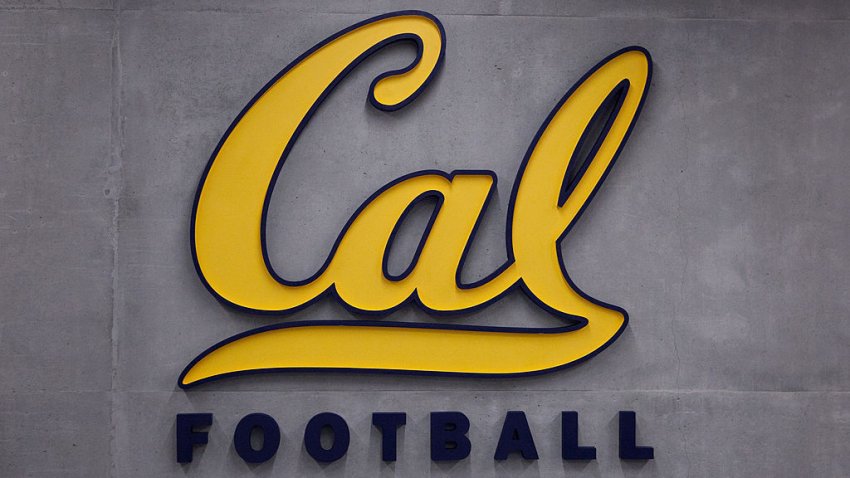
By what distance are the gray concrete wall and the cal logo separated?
Answer: 71mm

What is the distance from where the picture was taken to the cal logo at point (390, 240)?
4094mm

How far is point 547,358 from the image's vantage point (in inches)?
164

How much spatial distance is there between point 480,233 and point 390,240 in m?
0.37

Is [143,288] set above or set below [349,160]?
below

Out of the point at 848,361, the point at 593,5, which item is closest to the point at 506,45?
the point at 593,5

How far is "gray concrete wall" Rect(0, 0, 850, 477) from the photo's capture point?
4.09m

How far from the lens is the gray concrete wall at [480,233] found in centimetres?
409

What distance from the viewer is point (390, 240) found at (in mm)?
4109

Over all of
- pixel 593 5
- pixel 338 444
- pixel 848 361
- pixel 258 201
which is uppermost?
pixel 593 5

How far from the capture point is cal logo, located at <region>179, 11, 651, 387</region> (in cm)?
409

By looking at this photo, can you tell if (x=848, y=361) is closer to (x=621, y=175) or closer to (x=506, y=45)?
(x=621, y=175)

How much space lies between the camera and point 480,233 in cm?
420

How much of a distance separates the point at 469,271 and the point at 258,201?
882 mm

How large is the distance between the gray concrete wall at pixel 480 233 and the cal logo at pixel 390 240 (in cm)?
7
